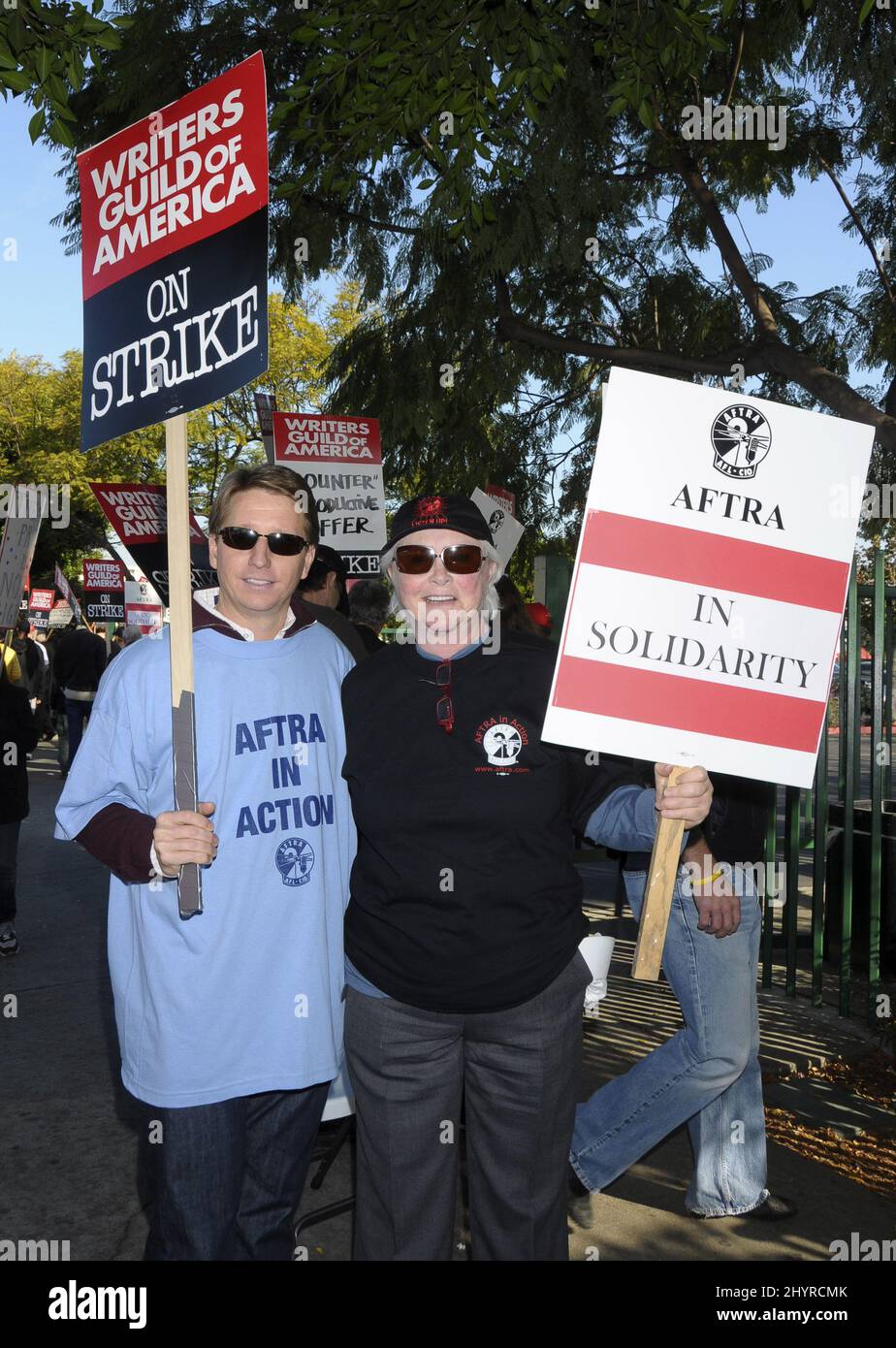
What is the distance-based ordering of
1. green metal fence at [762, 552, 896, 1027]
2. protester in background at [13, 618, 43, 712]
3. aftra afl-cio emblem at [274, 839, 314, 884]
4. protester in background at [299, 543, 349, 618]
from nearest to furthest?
aftra afl-cio emblem at [274, 839, 314, 884], protester in background at [299, 543, 349, 618], green metal fence at [762, 552, 896, 1027], protester in background at [13, 618, 43, 712]

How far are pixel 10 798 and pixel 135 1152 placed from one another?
11.5 ft

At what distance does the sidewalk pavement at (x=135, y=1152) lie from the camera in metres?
3.71

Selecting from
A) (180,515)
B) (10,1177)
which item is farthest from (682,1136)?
(180,515)

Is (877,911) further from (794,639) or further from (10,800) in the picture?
(10,800)

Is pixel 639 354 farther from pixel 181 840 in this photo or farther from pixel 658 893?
pixel 181 840

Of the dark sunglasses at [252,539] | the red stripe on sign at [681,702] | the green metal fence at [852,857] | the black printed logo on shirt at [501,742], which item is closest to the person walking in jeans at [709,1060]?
the red stripe on sign at [681,702]

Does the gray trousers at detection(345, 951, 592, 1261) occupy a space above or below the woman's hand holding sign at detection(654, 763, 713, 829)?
below

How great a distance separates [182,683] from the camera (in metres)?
2.45

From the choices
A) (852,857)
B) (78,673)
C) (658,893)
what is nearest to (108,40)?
Answer: (658,893)

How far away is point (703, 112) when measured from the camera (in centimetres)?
777

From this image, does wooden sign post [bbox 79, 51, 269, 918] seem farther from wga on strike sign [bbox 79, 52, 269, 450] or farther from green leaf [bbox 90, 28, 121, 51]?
green leaf [bbox 90, 28, 121, 51]

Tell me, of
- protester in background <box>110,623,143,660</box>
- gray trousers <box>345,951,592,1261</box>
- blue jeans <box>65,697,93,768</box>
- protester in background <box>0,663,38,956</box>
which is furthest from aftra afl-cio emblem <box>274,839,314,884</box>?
protester in background <box>110,623,143,660</box>

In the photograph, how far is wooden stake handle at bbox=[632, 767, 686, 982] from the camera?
8.05 ft
